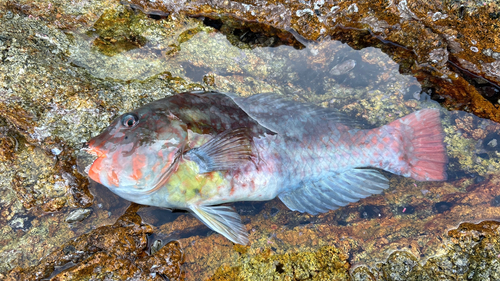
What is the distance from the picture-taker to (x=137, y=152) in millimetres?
1972

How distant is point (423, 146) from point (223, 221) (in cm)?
214

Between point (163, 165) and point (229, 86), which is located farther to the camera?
point (229, 86)

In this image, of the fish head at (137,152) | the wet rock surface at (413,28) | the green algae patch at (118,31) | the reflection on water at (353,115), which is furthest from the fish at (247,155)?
the green algae patch at (118,31)

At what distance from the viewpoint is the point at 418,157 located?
2547mm

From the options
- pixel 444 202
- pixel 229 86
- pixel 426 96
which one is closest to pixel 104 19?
pixel 229 86

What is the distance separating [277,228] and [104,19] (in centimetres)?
310

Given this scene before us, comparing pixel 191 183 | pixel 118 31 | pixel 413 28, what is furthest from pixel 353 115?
pixel 118 31

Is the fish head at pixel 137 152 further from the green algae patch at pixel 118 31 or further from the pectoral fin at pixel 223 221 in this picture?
the green algae patch at pixel 118 31

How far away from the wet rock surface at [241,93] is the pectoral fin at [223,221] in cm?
16

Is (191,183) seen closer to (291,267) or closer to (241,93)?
(291,267)

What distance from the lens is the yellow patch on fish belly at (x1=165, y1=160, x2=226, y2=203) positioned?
2.11m

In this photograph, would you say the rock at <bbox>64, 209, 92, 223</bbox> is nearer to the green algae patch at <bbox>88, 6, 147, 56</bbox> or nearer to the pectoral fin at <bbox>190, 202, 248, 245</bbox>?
the pectoral fin at <bbox>190, 202, 248, 245</bbox>

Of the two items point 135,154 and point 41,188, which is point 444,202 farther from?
point 41,188

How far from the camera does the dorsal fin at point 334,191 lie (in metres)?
2.53
